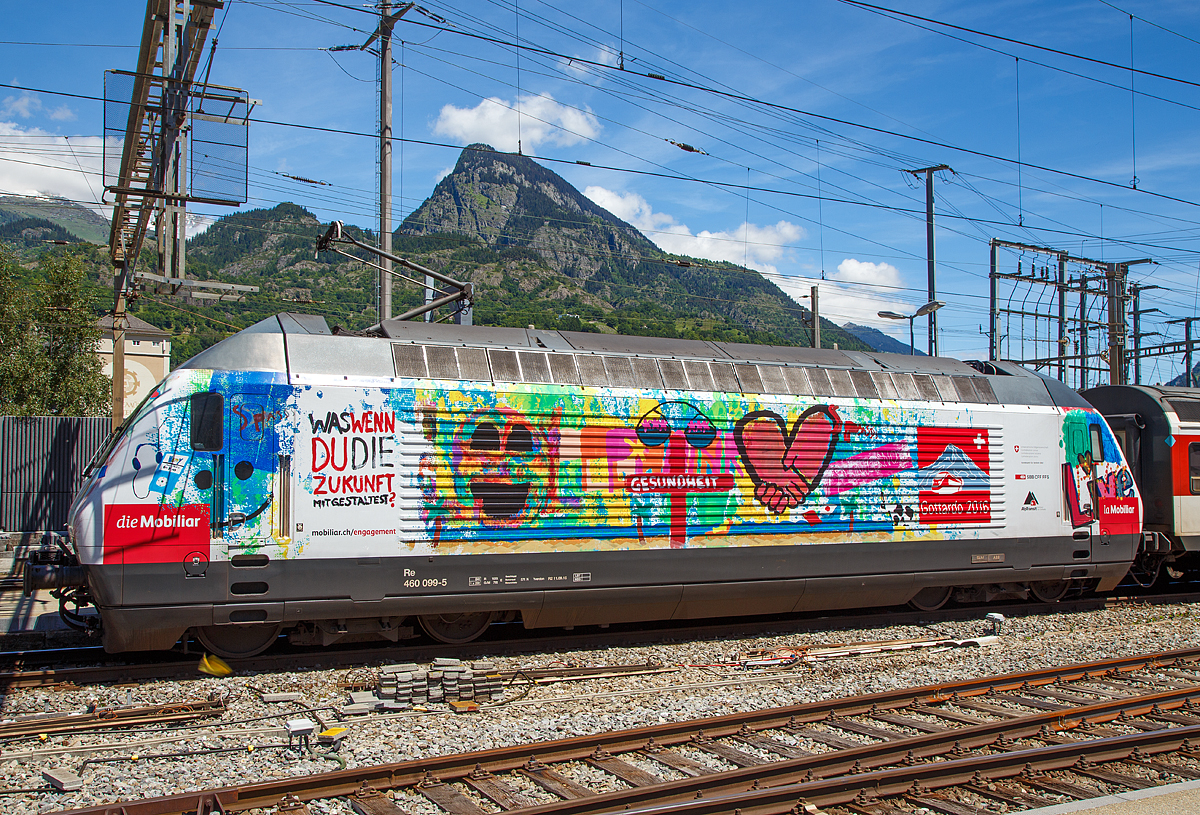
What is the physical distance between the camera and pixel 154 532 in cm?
773

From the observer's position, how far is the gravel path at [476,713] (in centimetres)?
578

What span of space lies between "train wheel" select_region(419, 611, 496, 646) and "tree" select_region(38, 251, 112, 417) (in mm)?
21443

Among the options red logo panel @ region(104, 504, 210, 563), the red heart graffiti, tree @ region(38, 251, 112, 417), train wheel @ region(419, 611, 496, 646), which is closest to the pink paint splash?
the red heart graffiti

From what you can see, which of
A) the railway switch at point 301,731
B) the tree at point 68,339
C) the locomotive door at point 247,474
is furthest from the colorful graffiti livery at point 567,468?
the tree at point 68,339

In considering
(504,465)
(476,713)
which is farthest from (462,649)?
(504,465)

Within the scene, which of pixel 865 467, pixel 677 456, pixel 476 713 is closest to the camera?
pixel 476 713

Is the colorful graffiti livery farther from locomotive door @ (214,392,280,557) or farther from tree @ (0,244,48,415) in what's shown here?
tree @ (0,244,48,415)

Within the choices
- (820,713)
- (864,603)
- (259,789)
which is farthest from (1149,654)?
(259,789)

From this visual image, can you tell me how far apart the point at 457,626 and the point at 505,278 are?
4781 inches

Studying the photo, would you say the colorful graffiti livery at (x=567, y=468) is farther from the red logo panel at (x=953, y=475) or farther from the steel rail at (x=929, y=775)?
the steel rail at (x=929, y=775)

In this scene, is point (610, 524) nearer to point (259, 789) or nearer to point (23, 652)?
point (259, 789)

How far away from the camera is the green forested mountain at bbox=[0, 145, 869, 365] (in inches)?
3246

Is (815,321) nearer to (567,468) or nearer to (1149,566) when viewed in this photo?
(1149,566)

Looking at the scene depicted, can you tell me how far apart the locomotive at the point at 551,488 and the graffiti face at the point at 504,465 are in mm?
24
